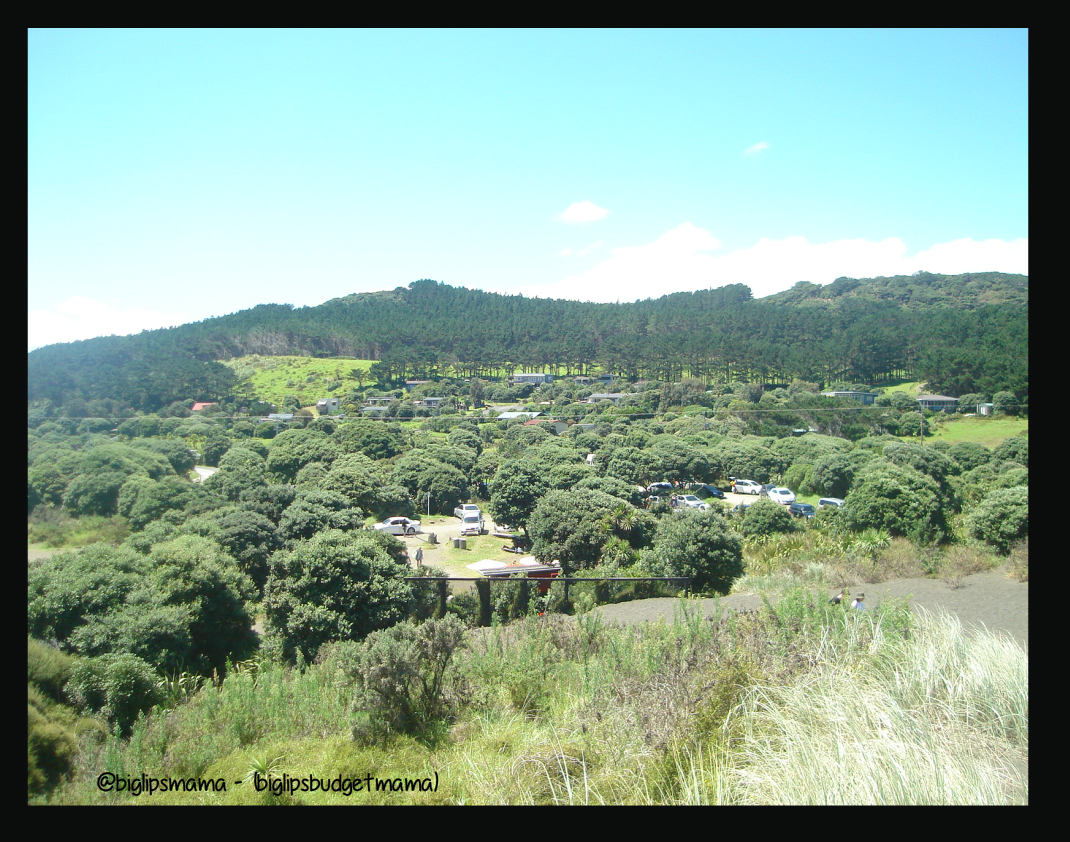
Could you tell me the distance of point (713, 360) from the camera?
55188 mm

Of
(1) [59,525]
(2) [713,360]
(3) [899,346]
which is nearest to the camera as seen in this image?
(1) [59,525]

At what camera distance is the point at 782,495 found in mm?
25719

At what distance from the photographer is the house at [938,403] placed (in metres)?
33.3

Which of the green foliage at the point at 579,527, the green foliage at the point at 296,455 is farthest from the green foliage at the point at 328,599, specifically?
the green foliage at the point at 296,455

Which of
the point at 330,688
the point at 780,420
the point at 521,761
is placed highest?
the point at 521,761

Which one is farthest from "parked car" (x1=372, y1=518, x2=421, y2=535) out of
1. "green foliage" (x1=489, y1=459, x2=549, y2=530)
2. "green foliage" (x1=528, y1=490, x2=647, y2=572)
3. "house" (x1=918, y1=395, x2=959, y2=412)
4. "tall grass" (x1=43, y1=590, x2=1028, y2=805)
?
"house" (x1=918, y1=395, x2=959, y2=412)

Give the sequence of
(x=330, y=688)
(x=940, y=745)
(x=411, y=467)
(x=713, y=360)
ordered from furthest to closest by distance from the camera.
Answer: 1. (x=713, y=360)
2. (x=411, y=467)
3. (x=330, y=688)
4. (x=940, y=745)

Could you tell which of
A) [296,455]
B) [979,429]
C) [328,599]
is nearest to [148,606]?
[328,599]

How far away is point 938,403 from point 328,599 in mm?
37633

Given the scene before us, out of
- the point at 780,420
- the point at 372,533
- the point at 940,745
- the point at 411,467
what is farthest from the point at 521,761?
the point at 780,420

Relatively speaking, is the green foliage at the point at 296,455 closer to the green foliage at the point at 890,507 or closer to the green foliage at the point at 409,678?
the green foliage at the point at 890,507

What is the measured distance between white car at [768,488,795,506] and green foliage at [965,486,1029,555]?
13782mm
